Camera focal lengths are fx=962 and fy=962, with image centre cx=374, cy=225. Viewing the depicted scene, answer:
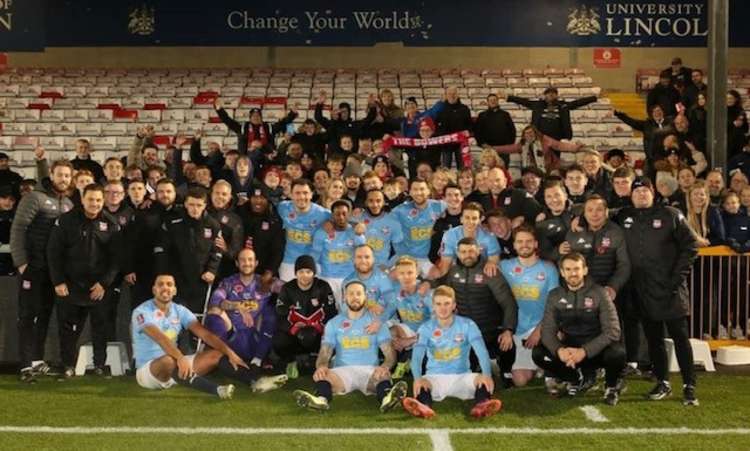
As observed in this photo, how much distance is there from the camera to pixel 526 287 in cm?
851

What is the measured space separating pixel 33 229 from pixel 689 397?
6011 millimetres

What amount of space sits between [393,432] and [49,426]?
8.23 feet

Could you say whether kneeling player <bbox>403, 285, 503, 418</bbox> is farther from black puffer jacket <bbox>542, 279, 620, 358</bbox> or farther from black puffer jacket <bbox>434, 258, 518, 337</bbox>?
black puffer jacket <bbox>542, 279, 620, 358</bbox>

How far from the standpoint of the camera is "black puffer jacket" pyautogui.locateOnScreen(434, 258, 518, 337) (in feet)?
27.5

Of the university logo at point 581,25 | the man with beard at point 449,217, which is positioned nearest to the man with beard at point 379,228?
the man with beard at point 449,217

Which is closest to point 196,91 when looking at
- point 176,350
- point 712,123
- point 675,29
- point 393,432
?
point 675,29

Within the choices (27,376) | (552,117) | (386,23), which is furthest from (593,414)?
(386,23)

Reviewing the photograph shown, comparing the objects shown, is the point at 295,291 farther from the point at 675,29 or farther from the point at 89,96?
the point at 675,29

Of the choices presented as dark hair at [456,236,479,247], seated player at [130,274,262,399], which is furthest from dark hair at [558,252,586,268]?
seated player at [130,274,262,399]

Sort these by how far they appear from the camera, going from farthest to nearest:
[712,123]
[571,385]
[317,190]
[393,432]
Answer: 1. [712,123]
2. [317,190]
3. [571,385]
4. [393,432]

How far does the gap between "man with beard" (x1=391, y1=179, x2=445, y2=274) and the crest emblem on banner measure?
18.6m

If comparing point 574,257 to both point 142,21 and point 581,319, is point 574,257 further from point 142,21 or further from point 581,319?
point 142,21

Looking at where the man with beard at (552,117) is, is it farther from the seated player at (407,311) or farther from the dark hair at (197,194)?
the dark hair at (197,194)

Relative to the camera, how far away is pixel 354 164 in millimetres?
11352
